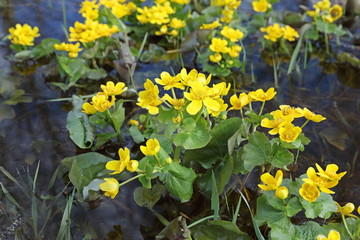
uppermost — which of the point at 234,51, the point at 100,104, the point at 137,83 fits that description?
the point at 100,104

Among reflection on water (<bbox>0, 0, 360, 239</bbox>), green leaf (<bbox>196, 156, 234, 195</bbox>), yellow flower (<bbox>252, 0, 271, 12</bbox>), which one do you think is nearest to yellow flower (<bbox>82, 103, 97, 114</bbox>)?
reflection on water (<bbox>0, 0, 360, 239</bbox>)

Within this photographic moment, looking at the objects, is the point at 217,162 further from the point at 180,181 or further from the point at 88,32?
the point at 88,32

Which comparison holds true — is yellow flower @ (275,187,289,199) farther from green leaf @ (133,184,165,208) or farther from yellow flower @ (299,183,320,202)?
green leaf @ (133,184,165,208)

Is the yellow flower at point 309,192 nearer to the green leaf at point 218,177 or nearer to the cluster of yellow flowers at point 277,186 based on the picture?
the cluster of yellow flowers at point 277,186

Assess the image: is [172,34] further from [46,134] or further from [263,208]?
[263,208]

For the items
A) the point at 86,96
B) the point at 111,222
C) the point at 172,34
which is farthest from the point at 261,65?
the point at 111,222

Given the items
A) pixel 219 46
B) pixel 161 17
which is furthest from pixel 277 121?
pixel 161 17
